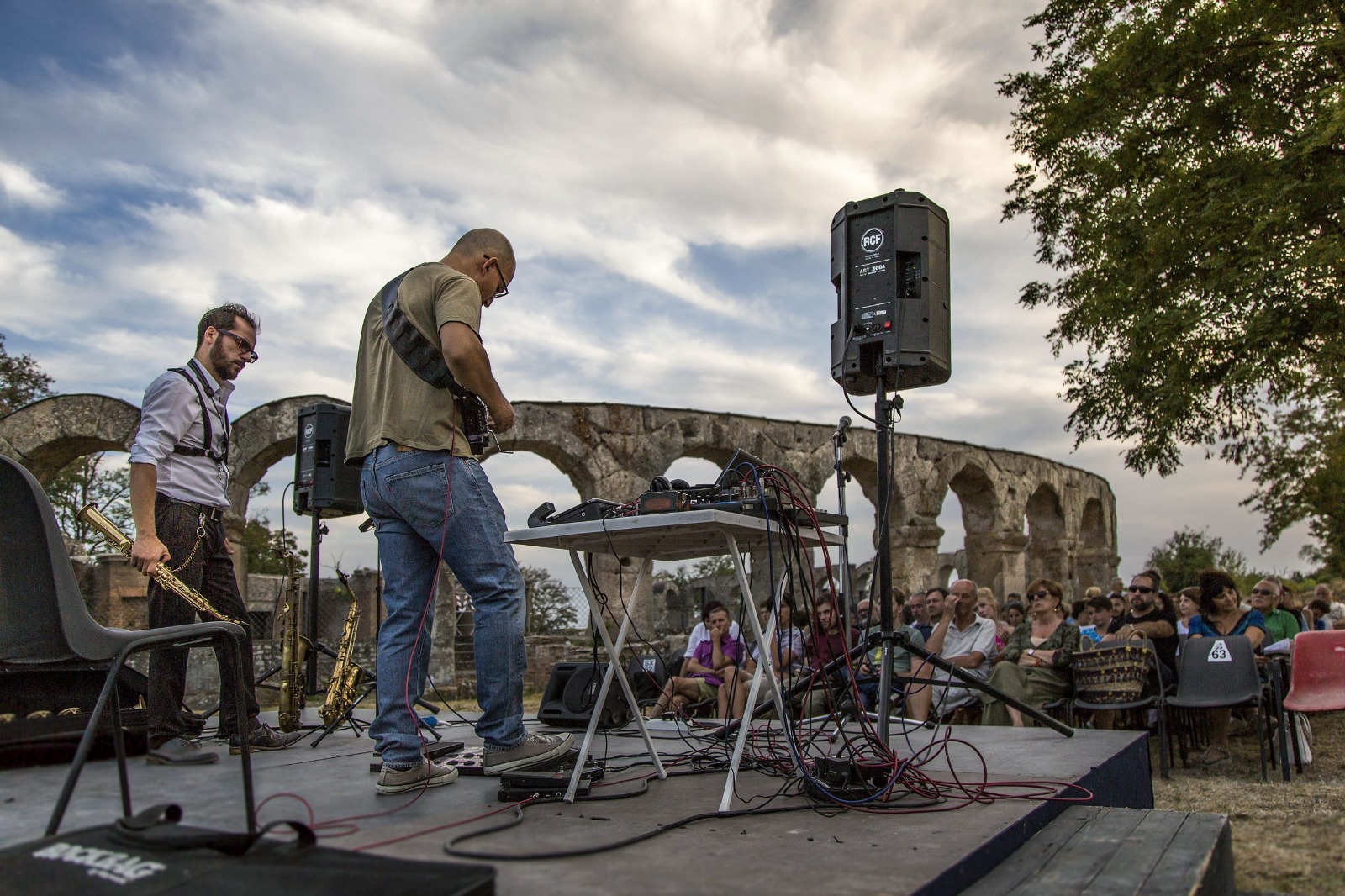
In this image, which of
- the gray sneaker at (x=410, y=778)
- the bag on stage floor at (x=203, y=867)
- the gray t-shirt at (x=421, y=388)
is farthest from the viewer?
the gray t-shirt at (x=421, y=388)

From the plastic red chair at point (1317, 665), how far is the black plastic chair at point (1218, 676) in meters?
0.26

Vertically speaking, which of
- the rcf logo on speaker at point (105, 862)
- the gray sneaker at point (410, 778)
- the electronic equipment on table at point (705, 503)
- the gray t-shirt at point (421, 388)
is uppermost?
the gray t-shirt at point (421, 388)

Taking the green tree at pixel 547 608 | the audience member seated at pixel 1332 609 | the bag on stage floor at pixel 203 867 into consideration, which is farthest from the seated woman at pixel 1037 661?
the green tree at pixel 547 608

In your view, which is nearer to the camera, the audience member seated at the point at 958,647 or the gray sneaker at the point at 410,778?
the gray sneaker at the point at 410,778

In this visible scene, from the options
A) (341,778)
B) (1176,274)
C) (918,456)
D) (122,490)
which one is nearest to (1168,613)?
(1176,274)

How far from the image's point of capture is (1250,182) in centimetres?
868

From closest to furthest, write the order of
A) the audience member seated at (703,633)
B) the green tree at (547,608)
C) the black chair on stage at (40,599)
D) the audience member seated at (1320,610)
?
the black chair on stage at (40,599), the audience member seated at (703,633), the audience member seated at (1320,610), the green tree at (547,608)

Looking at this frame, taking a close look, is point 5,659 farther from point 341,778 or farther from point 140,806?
point 341,778

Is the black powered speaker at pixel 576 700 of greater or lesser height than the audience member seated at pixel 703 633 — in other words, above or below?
below

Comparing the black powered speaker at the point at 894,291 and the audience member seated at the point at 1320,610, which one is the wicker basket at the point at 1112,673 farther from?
the audience member seated at the point at 1320,610

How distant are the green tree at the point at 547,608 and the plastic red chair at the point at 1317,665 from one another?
12.9m

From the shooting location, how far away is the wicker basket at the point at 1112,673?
219 inches

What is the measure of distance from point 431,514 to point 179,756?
5.09ft

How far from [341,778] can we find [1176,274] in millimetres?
9265
